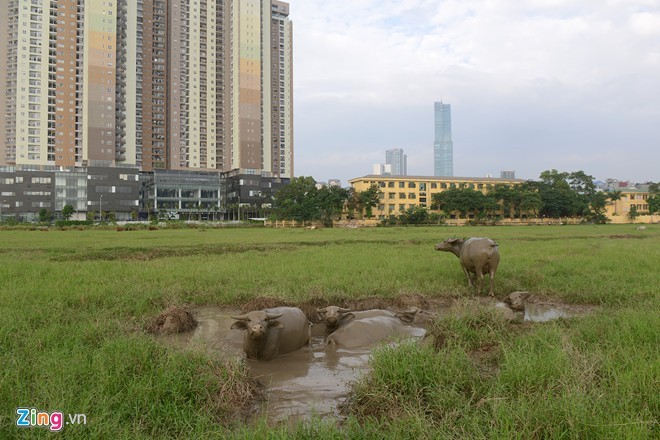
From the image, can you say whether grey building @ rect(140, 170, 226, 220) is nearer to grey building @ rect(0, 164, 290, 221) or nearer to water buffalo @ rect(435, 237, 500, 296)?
grey building @ rect(0, 164, 290, 221)

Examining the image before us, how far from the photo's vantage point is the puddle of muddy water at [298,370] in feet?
15.5

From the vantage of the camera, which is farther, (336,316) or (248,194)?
(248,194)

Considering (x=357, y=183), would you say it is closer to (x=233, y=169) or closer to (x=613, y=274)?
Answer: (x=233, y=169)

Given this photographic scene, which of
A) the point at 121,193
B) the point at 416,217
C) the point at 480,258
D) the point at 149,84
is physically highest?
the point at 149,84

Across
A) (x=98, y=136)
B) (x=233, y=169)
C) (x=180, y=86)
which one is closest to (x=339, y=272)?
(x=98, y=136)

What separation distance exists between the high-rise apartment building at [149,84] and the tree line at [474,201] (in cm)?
3893

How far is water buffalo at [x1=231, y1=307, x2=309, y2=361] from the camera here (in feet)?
20.0

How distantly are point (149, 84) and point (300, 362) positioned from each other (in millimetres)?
106366

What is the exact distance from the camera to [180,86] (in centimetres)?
10075

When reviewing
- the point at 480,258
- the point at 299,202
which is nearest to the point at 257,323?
the point at 480,258

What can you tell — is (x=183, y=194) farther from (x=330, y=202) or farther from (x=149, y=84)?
(x=330, y=202)

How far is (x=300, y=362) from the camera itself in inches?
251

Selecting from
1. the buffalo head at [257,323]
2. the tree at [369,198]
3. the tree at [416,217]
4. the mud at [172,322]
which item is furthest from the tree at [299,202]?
the buffalo head at [257,323]

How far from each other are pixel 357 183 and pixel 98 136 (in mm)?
51165
